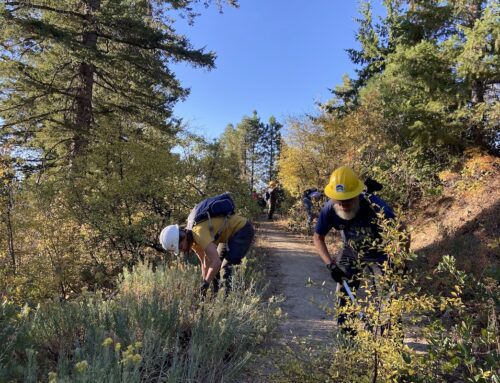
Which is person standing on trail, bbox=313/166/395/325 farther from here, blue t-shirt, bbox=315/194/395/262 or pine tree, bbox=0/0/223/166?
pine tree, bbox=0/0/223/166

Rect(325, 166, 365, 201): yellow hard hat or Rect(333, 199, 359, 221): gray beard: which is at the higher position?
Rect(325, 166, 365, 201): yellow hard hat

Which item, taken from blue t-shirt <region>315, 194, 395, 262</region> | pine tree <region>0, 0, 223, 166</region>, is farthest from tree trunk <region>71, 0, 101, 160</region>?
blue t-shirt <region>315, 194, 395, 262</region>

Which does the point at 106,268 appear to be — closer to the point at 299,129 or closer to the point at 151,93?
the point at 151,93

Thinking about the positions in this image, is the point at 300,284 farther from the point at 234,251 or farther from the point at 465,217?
the point at 465,217

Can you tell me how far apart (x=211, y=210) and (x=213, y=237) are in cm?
34

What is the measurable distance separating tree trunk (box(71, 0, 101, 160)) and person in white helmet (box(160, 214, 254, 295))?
759 centimetres

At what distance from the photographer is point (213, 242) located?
403 cm

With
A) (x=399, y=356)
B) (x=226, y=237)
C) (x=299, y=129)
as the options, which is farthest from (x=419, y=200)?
(x=399, y=356)

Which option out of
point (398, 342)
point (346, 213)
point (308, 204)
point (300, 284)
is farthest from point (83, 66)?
point (398, 342)

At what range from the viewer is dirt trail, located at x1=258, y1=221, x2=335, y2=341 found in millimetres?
4354

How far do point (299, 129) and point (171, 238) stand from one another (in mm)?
12348

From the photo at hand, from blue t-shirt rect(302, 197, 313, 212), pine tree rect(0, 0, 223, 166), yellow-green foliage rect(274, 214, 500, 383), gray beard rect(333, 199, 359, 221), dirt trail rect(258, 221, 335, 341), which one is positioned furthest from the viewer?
blue t-shirt rect(302, 197, 313, 212)

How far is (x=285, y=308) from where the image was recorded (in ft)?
→ 17.5

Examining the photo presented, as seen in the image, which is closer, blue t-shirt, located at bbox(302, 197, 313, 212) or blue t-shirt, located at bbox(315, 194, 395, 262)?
blue t-shirt, located at bbox(315, 194, 395, 262)
